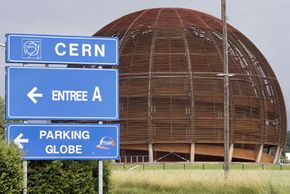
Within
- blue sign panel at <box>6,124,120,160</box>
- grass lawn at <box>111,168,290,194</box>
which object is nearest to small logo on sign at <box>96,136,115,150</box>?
blue sign panel at <box>6,124,120,160</box>

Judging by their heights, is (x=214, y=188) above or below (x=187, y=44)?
below

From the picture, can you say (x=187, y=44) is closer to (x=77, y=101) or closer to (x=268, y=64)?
(x=268, y=64)

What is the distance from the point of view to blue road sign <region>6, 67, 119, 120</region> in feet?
50.4

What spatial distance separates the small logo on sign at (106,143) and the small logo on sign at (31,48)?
7.55 ft

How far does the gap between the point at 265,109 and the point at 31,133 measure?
79855 millimetres

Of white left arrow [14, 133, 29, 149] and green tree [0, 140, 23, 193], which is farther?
Result: white left arrow [14, 133, 29, 149]

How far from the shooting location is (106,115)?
1579 cm

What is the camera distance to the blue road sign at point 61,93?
1536 centimetres

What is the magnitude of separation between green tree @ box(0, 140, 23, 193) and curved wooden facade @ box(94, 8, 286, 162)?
70.6 m

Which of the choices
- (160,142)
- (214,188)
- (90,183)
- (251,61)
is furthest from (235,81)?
(90,183)

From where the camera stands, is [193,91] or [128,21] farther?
[128,21]

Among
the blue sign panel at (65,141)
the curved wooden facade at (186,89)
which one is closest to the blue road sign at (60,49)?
the blue sign panel at (65,141)

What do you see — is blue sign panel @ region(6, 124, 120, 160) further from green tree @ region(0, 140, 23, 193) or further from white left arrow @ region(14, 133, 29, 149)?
green tree @ region(0, 140, 23, 193)

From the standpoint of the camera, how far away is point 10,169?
14086mm
